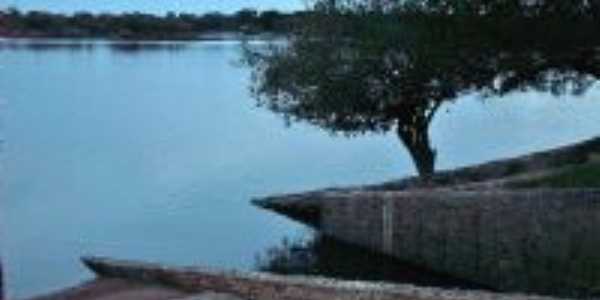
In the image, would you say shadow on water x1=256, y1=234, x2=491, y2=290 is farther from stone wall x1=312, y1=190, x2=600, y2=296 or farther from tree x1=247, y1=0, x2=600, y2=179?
tree x1=247, y1=0, x2=600, y2=179

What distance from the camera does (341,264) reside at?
88.8 feet

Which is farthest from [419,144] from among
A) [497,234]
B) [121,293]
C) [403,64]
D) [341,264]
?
[121,293]

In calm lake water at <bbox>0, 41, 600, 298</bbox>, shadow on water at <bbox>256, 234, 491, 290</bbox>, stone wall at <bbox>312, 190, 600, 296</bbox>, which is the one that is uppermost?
stone wall at <bbox>312, 190, 600, 296</bbox>

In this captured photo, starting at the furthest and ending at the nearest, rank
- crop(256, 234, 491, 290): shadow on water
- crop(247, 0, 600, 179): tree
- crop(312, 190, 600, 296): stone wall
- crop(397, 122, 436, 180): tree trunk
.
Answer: crop(397, 122, 436, 180): tree trunk < crop(247, 0, 600, 179): tree < crop(256, 234, 491, 290): shadow on water < crop(312, 190, 600, 296): stone wall

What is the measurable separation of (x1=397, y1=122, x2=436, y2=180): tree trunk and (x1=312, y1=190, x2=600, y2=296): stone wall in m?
5.62

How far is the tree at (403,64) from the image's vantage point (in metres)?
29.2

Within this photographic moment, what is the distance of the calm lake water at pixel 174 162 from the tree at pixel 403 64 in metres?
2.41

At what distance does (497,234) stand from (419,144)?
31.6 ft

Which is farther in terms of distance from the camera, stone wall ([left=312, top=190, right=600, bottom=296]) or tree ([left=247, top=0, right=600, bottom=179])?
tree ([left=247, top=0, right=600, bottom=179])

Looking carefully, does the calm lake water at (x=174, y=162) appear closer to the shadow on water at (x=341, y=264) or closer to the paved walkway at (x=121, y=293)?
the shadow on water at (x=341, y=264)

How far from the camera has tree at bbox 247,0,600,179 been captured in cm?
2916

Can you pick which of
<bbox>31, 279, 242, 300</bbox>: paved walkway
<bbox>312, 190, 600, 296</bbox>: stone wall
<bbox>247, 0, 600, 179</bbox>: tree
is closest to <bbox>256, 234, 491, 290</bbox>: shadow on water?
<bbox>312, 190, 600, 296</bbox>: stone wall

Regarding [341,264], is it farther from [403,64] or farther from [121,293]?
[121,293]

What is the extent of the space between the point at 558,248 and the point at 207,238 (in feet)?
42.3
